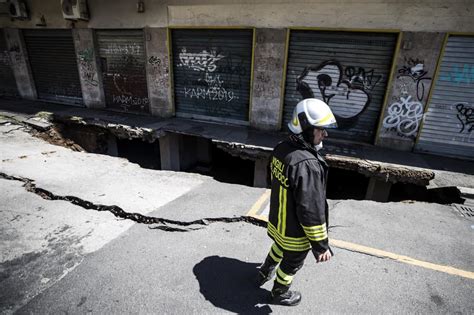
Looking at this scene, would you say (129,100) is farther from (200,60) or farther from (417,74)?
(417,74)

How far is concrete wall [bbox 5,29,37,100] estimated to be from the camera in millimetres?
10925

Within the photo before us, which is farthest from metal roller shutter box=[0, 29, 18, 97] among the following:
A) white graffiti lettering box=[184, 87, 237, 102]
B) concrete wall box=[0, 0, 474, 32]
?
white graffiti lettering box=[184, 87, 237, 102]

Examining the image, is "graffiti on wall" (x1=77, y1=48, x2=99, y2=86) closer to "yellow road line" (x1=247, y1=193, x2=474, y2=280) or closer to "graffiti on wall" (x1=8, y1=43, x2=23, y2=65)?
"graffiti on wall" (x1=8, y1=43, x2=23, y2=65)

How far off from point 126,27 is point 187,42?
7.64ft

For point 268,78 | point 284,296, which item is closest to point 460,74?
point 268,78

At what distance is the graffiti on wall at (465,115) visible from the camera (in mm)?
6254

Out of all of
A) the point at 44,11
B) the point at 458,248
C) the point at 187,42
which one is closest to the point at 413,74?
the point at 458,248

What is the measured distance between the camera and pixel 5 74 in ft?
39.2

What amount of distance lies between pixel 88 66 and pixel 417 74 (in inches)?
421

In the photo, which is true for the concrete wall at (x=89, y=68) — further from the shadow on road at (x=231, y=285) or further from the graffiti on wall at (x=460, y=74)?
the graffiti on wall at (x=460, y=74)

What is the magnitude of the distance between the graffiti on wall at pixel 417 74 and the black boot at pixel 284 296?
6.20 m

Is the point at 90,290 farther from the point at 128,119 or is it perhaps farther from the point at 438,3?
the point at 438,3

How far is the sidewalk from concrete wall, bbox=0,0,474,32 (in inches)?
117

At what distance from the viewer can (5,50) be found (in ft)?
37.6
